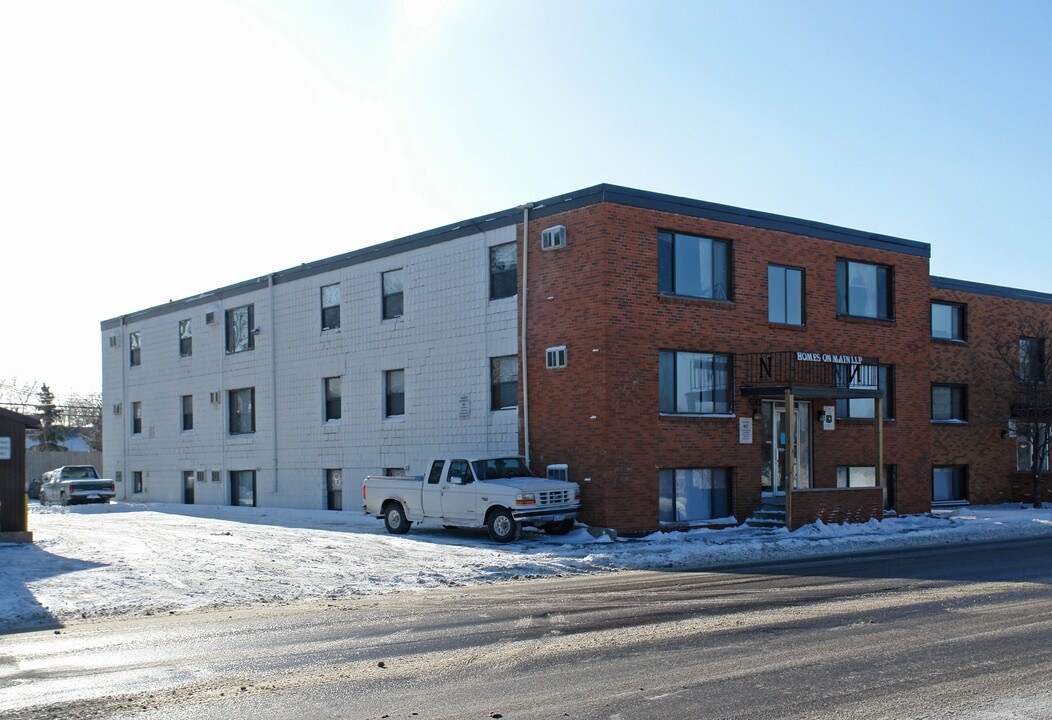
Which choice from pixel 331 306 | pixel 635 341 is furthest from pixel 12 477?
pixel 635 341

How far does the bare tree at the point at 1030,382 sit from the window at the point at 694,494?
45.7 ft

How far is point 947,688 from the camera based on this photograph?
8.08 meters

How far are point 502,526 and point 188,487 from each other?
20.0 meters

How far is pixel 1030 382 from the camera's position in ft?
111

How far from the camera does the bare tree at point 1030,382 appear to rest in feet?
108

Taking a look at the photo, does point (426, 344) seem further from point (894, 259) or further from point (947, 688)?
point (947, 688)

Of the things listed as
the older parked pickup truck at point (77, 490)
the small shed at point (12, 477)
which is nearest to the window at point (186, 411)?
the older parked pickup truck at point (77, 490)

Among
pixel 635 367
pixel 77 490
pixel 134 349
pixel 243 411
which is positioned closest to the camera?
pixel 635 367

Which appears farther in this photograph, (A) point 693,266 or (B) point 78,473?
(B) point 78,473

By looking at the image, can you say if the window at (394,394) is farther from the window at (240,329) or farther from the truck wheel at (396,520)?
the window at (240,329)

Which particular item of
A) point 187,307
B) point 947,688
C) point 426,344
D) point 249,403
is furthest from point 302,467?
point 947,688

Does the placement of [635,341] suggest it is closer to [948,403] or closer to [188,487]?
[948,403]

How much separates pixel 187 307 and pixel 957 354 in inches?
1012

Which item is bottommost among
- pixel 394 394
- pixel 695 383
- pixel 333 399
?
pixel 333 399
